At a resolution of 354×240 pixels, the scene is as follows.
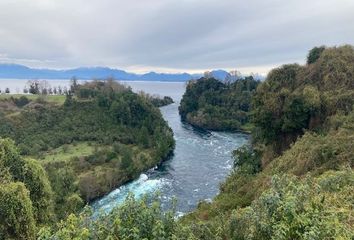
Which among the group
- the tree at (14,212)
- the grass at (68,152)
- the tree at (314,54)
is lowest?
the grass at (68,152)

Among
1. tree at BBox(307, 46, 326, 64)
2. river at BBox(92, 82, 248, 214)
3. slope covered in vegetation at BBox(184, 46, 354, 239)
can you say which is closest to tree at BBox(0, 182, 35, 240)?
slope covered in vegetation at BBox(184, 46, 354, 239)

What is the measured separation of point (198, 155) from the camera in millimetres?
70062

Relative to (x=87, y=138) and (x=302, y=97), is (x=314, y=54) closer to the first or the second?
(x=302, y=97)

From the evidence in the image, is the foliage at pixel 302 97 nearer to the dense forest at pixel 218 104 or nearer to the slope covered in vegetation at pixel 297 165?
the slope covered in vegetation at pixel 297 165

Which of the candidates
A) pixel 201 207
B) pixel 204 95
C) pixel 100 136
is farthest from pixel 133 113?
pixel 201 207

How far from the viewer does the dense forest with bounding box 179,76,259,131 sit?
10144 centimetres

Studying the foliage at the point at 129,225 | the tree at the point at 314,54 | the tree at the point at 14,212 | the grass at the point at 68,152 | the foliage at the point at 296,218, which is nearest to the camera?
the foliage at the point at 129,225

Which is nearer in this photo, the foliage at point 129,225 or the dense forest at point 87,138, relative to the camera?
the foliage at point 129,225

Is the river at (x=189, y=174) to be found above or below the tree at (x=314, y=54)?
below

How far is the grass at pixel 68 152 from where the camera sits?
63.6m

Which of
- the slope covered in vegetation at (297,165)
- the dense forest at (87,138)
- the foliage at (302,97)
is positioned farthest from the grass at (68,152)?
the foliage at (302,97)

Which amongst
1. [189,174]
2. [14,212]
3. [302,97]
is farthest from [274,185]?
[189,174]

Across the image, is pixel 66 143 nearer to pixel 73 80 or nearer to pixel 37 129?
pixel 37 129

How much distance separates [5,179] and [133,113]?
63.7 metres
